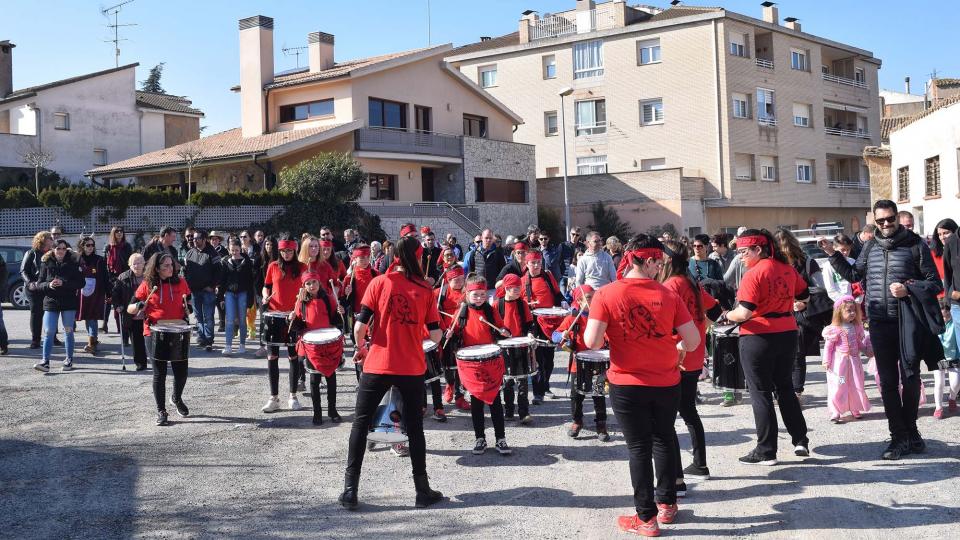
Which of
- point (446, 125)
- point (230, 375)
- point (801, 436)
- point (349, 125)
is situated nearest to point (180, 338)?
point (230, 375)

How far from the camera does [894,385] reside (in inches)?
274

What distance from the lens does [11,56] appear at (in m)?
40.8

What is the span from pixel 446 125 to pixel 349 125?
6.54 m

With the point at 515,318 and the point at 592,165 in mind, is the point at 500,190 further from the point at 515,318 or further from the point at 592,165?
the point at 515,318

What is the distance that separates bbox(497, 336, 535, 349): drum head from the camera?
25.6 feet

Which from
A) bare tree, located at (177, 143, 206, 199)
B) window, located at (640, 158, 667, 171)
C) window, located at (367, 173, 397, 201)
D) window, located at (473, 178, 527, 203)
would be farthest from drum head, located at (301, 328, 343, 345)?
window, located at (640, 158, 667, 171)

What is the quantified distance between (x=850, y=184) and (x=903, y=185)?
23683 millimetres

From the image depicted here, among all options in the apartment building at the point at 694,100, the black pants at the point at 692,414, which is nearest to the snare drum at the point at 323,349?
the black pants at the point at 692,414

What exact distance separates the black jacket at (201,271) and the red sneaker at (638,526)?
371 inches

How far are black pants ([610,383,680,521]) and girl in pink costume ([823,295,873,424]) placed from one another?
3594mm

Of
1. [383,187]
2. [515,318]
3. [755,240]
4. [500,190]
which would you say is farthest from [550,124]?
[755,240]

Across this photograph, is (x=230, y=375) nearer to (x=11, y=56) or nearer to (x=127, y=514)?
(x=127, y=514)

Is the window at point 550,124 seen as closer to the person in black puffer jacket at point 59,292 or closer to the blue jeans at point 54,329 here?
the person in black puffer jacket at point 59,292

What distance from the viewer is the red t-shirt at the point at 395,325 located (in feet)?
19.7
